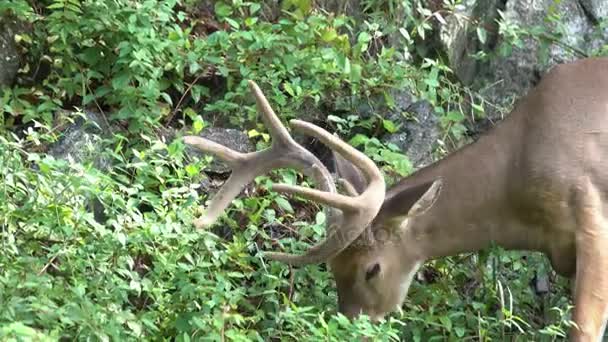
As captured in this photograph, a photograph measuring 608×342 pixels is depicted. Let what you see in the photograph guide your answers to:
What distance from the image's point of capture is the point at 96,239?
6480 mm

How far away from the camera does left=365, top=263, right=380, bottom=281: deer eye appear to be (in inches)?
288

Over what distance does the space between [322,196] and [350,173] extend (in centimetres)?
74

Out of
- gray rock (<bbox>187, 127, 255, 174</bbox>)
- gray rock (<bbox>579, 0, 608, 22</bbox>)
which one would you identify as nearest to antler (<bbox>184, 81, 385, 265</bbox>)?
gray rock (<bbox>187, 127, 255, 174</bbox>)

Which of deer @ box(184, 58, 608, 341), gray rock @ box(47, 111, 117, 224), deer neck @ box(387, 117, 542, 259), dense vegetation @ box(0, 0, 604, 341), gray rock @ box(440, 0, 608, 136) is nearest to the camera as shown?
dense vegetation @ box(0, 0, 604, 341)

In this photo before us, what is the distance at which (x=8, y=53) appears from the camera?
8.67 m

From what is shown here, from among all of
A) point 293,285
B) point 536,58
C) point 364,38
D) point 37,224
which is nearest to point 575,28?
point 536,58

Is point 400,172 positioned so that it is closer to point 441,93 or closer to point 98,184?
point 441,93

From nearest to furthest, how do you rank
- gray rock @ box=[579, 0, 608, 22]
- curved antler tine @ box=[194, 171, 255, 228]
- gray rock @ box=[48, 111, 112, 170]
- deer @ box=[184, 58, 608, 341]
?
deer @ box=[184, 58, 608, 341] → curved antler tine @ box=[194, 171, 255, 228] → gray rock @ box=[48, 111, 112, 170] → gray rock @ box=[579, 0, 608, 22]

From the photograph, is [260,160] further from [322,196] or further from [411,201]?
[411,201]

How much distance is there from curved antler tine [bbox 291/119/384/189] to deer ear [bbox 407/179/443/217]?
0.29 meters

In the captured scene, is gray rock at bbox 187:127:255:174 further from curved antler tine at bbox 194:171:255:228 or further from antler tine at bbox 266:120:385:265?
antler tine at bbox 266:120:385:265

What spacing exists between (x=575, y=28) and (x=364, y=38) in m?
2.52

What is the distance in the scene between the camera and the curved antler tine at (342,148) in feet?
22.2

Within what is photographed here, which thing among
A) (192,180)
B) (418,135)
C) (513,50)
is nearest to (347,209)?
(192,180)
